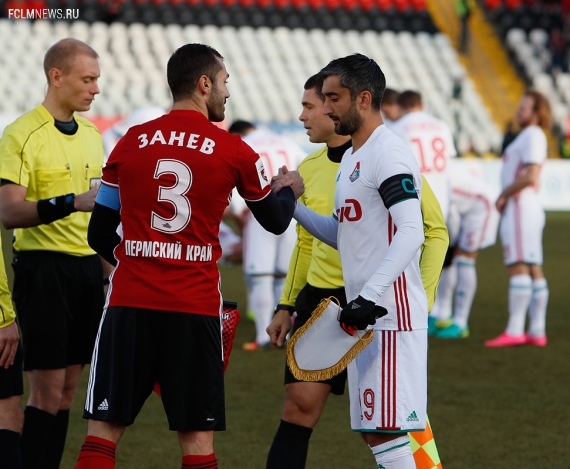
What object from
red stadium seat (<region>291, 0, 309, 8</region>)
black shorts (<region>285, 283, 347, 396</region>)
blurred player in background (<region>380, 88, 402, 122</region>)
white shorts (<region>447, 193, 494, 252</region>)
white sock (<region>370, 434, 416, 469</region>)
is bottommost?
white sock (<region>370, 434, 416, 469</region>)

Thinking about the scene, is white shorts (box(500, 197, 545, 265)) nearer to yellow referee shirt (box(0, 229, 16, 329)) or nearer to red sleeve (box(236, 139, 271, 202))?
red sleeve (box(236, 139, 271, 202))

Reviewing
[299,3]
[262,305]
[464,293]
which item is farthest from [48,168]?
[299,3]

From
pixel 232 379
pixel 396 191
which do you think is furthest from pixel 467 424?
pixel 396 191

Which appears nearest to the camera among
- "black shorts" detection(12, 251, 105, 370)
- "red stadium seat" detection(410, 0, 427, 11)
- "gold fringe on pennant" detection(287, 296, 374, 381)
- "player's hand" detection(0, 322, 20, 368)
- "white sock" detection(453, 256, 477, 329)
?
"gold fringe on pennant" detection(287, 296, 374, 381)

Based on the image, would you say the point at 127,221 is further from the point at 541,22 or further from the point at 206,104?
the point at 541,22

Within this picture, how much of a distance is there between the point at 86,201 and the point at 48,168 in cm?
60

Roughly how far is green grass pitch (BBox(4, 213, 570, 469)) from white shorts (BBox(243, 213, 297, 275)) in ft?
2.41

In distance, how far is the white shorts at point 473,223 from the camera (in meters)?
9.19

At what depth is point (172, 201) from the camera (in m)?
3.23

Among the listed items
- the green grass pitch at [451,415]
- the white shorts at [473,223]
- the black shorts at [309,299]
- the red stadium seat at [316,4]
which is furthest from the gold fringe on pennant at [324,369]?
the red stadium seat at [316,4]

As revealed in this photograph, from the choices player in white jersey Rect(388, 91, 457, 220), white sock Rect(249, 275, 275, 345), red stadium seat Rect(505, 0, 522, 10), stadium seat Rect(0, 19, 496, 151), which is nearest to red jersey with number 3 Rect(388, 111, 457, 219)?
player in white jersey Rect(388, 91, 457, 220)

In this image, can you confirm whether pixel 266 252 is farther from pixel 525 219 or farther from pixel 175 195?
pixel 175 195

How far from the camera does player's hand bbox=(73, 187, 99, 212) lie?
3.81 metres

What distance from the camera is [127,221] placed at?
3283mm
